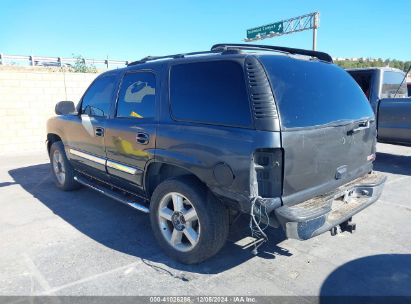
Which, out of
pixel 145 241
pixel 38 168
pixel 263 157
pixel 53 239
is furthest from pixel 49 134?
pixel 263 157

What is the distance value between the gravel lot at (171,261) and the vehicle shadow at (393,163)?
7.24 feet

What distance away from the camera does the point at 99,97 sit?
4.60 metres

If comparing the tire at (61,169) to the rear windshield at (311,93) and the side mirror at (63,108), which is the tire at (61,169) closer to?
the side mirror at (63,108)

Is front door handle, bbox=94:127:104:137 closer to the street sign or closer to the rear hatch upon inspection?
the rear hatch

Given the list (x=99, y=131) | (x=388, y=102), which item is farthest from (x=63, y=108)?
(x=388, y=102)

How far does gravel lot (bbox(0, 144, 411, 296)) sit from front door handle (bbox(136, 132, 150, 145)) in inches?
43.3

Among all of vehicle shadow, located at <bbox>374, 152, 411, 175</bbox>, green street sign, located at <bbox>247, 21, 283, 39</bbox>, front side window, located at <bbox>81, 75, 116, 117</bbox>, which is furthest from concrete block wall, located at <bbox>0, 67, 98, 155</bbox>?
green street sign, located at <bbox>247, 21, 283, 39</bbox>

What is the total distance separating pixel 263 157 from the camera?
2.66 m

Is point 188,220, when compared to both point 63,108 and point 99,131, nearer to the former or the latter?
point 99,131

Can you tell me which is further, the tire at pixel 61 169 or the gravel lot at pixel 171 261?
the tire at pixel 61 169

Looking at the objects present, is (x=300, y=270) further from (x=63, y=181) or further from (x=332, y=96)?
(x=63, y=181)

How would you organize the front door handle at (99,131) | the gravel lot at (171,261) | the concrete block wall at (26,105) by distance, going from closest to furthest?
1. the gravel lot at (171,261)
2. the front door handle at (99,131)
3. the concrete block wall at (26,105)

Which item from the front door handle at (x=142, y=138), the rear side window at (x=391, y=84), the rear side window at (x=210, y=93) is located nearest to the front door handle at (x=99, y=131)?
the front door handle at (x=142, y=138)

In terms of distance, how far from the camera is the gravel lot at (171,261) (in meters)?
2.92
